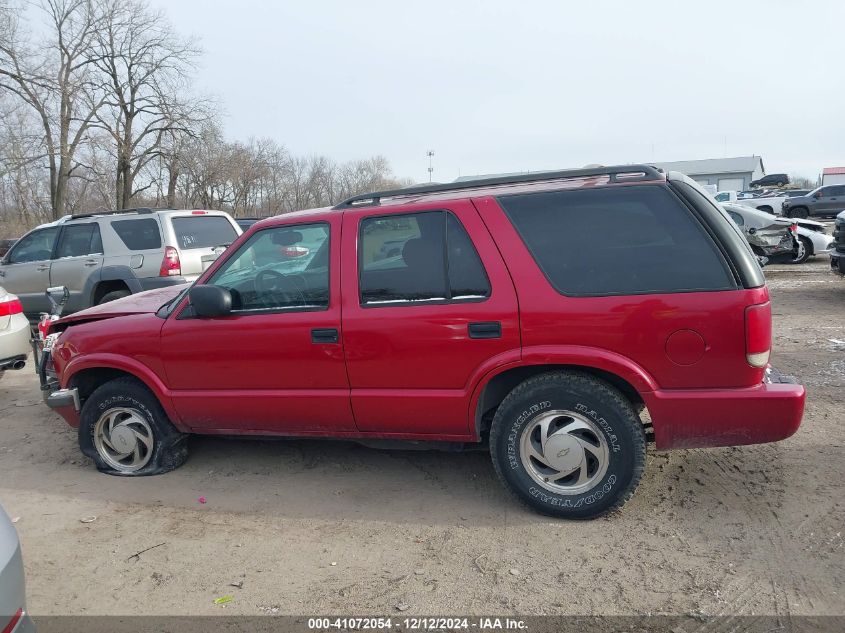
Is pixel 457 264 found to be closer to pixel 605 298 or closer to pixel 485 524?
pixel 605 298

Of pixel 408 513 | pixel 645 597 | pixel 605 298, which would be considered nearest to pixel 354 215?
pixel 605 298

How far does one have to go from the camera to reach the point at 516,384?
3637 millimetres

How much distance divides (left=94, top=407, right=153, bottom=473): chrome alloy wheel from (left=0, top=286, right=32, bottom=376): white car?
2.75 metres

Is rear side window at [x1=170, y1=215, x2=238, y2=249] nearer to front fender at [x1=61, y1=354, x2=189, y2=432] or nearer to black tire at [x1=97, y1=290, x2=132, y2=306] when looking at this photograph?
black tire at [x1=97, y1=290, x2=132, y2=306]

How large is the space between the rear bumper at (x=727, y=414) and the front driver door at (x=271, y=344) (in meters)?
1.78

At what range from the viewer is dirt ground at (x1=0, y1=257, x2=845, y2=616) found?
2.90 m

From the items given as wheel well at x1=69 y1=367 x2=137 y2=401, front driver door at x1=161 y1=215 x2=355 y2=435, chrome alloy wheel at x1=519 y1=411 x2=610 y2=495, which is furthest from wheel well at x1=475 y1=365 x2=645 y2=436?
wheel well at x1=69 y1=367 x2=137 y2=401

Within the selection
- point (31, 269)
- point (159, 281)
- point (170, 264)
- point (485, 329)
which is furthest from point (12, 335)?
point (485, 329)

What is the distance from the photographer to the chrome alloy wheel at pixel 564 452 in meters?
3.39

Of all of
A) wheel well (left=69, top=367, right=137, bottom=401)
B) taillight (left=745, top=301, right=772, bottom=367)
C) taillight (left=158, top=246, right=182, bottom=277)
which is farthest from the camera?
taillight (left=158, top=246, right=182, bottom=277)

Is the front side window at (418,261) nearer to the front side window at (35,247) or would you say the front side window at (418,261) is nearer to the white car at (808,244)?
the front side window at (35,247)

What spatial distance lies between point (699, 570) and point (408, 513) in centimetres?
158

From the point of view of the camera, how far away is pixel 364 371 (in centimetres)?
368

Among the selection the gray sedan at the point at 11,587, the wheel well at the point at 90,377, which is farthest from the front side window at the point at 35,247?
the gray sedan at the point at 11,587
